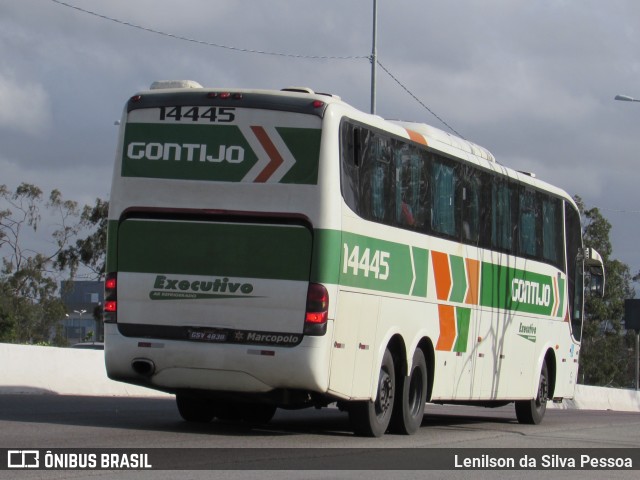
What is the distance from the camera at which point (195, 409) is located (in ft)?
52.9

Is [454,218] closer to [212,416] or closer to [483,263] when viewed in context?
[483,263]

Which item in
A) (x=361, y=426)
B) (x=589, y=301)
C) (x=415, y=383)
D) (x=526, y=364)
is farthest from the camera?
(x=589, y=301)

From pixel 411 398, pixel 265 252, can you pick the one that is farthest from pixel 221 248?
pixel 411 398

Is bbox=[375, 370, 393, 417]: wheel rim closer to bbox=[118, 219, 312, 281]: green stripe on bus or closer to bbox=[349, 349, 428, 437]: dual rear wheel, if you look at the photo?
bbox=[349, 349, 428, 437]: dual rear wheel

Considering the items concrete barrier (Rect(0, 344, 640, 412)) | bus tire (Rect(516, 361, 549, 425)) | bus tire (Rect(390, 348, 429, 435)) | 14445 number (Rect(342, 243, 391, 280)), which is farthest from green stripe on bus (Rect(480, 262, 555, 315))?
concrete barrier (Rect(0, 344, 640, 412))

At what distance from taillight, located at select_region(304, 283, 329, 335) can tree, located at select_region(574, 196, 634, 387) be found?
6076cm

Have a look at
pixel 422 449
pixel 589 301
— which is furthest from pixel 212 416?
pixel 589 301

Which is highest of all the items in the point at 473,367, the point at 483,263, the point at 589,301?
the point at 589,301

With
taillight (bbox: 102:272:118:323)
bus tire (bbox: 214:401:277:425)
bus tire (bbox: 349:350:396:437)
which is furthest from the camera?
bus tire (bbox: 214:401:277:425)

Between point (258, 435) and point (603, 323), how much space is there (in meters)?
64.4

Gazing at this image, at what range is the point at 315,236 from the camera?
1352 cm

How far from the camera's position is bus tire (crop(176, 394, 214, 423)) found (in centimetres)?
1599

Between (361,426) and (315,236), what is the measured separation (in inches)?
103

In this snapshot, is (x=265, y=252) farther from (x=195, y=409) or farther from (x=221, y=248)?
(x=195, y=409)
